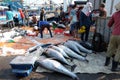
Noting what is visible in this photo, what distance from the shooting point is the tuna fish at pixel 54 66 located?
248 inches

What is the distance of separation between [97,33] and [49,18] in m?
15.7

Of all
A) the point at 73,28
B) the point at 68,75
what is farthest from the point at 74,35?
the point at 68,75

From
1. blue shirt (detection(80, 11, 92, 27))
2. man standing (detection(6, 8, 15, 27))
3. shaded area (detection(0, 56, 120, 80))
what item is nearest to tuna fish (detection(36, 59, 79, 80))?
shaded area (detection(0, 56, 120, 80))

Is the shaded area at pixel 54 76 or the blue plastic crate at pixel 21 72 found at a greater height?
the blue plastic crate at pixel 21 72

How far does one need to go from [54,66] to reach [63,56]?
1134mm

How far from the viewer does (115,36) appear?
674cm

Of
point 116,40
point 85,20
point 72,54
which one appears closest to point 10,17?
point 85,20

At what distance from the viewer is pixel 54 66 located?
6578 mm

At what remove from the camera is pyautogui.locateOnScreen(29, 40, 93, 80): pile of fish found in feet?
21.5

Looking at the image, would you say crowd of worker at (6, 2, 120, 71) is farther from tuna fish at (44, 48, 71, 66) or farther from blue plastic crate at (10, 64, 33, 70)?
blue plastic crate at (10, 64, 33, 70)

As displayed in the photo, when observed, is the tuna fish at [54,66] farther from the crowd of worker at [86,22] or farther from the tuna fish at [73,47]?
the tuna fish at [73,47]

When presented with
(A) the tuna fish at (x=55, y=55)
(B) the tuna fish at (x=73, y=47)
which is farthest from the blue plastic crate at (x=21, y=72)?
(B) the tuna fish at (x=73, y=47)

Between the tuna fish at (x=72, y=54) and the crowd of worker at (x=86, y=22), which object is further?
the tuna fish at (x=72, y=54)

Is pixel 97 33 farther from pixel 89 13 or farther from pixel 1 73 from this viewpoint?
pixel 1 73
